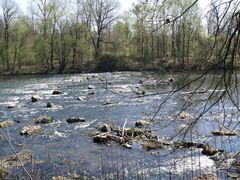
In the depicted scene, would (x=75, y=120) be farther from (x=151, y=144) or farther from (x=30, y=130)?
(x=151, y=144)

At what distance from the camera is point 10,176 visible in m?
10.2

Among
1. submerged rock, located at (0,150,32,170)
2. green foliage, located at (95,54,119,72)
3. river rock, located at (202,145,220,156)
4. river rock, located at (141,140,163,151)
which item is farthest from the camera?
green foliage, located at (95,54,119,72)

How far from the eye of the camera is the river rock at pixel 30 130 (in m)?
16.2

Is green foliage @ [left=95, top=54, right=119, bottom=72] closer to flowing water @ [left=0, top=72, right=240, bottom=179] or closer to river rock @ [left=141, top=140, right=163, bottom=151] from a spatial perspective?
flowing water @ [left=0, top=72, right=240, bottom=179]

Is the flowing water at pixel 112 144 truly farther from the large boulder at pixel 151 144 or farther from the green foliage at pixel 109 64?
the green foliage at pixel 109 64

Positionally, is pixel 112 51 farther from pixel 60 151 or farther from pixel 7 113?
pixel 60 151

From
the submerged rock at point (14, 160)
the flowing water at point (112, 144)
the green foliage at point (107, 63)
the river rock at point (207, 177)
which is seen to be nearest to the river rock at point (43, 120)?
the flowing water at point (112, 144)

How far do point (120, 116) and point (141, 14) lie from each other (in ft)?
56.2

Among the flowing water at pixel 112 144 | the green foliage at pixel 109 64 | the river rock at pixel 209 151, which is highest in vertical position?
the green foliage at pixel 109 64

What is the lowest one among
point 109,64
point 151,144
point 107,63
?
point 151,144

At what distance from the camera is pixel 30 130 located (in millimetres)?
16547

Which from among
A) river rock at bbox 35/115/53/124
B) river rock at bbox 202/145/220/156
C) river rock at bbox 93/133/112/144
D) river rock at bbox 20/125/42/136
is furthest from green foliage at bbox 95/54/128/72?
river rock at bbox 202/145/220/156

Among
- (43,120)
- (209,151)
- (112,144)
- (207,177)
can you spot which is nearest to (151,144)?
(112,144)

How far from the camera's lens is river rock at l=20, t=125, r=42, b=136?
16.2 metres
